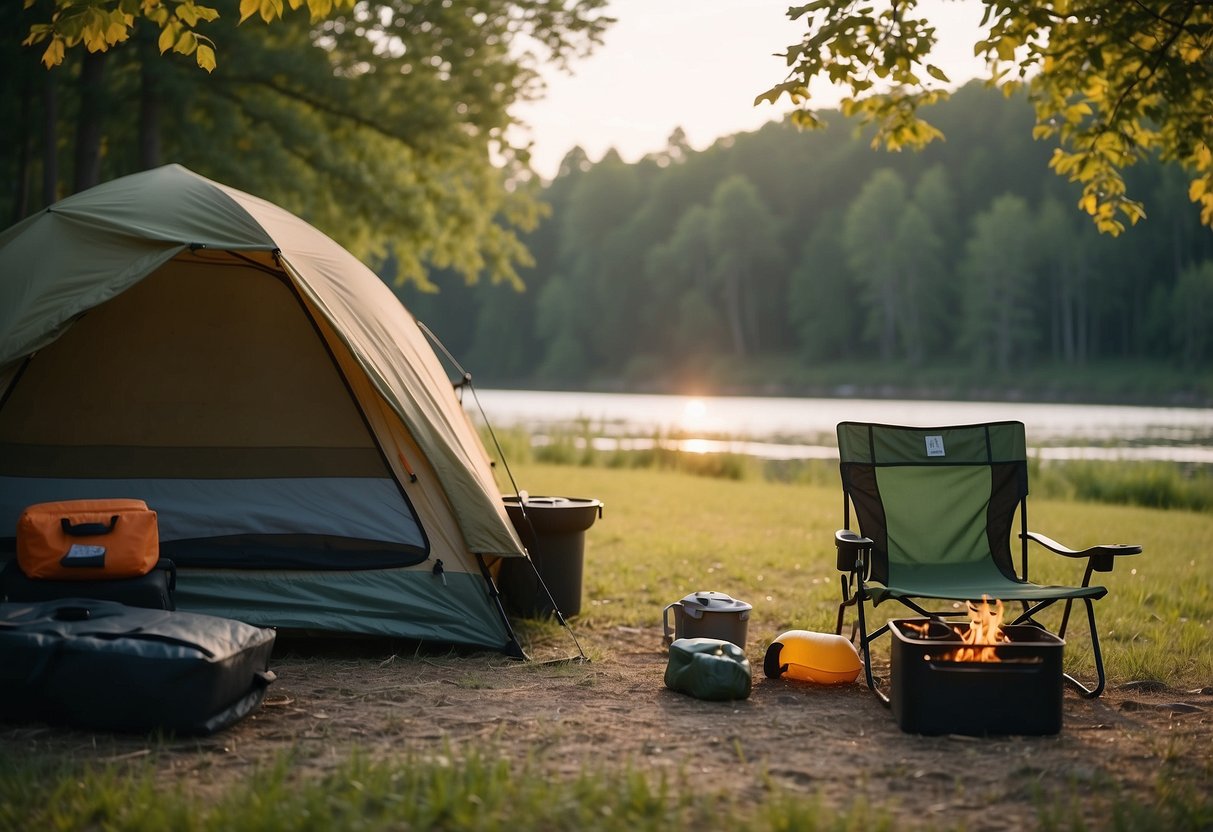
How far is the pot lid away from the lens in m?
4.36

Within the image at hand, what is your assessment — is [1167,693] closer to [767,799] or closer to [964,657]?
[964,657]

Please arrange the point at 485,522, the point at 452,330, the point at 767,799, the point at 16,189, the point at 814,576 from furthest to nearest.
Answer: the point at 452,330, the point at 16,189, the point at 814,576, the point at 485,522, the point at 767,799

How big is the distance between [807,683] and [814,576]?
8.56 feet

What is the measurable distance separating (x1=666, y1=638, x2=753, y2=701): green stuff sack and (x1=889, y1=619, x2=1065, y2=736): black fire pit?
2.05 ft

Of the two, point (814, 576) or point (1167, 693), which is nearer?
point (1167, 693)

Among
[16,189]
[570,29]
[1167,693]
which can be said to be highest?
[570,29]

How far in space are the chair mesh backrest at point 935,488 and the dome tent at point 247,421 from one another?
58.6 inches

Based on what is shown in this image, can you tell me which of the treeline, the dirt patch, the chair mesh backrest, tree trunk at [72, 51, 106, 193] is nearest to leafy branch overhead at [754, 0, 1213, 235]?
the chair mesh backrest

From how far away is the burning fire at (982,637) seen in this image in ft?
11.6

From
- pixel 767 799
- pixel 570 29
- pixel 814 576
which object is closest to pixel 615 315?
pixel 570 29

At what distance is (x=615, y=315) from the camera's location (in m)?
58.1

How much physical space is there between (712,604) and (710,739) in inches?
41.4

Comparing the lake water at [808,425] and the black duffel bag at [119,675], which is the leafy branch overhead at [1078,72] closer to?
the black duffel bag at [119,675]

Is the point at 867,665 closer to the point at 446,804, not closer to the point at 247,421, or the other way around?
the point at 446,804
